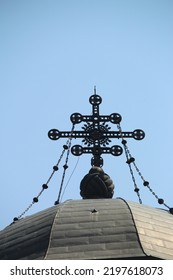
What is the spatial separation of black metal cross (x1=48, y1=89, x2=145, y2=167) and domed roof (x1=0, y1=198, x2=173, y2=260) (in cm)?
417

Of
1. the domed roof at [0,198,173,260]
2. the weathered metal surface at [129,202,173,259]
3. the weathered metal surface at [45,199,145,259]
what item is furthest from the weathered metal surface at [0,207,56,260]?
the weathered metal surface at [129,202,173,259]

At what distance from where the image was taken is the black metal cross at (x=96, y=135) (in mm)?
28422

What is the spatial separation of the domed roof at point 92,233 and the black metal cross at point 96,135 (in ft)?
A: 13.7

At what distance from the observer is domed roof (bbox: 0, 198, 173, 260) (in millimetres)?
21047

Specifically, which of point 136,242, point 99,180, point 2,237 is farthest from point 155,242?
point 99,180

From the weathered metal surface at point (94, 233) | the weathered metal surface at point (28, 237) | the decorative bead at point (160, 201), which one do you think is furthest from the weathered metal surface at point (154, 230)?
A: the decorative bead at point (160, 201)

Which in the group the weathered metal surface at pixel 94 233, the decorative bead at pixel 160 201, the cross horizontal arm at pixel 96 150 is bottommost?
the weathered metal surface at pixel 94 233

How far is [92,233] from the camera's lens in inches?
858

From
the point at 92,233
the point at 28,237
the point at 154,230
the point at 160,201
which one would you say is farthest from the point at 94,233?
the point at 160,201

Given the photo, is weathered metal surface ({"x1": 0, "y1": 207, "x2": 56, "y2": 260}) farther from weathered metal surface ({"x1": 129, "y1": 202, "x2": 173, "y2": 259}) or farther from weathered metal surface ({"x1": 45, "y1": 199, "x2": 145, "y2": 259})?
weathered metal surface ({"x1": 129, "y1": 202, "x2": 173, "y2": 259})

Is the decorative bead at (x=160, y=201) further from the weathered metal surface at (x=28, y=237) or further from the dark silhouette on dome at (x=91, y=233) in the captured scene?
the weathered metal surface at (x=28, y=237)

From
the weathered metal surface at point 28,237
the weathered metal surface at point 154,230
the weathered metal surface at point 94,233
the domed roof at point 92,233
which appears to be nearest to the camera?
the weathered metal surface at point 94,233

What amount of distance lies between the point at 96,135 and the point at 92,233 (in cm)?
720
